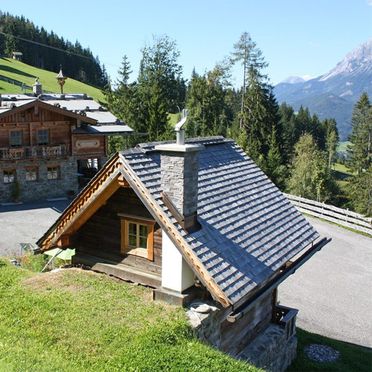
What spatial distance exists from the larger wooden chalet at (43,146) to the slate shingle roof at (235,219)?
19996 mm

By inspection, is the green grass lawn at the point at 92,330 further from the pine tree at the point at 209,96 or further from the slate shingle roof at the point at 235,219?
the pine tree at the point at 209,96

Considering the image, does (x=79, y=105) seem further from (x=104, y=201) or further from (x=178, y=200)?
(x=178, y=200)

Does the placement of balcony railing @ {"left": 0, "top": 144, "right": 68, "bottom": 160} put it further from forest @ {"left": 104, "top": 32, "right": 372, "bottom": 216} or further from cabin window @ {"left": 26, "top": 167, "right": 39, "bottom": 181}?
forest @ {"left": 104, "top": 32, "right": 372, "bottom": 216}

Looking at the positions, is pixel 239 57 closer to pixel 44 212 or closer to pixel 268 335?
pixel 44 212

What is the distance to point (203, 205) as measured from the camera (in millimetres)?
11305

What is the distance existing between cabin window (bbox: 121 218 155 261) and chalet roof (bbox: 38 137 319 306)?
3.70 feet

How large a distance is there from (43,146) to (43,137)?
839 millimetres

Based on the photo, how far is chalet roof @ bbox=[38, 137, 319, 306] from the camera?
9.86 metres

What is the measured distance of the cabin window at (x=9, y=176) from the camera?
103 ft

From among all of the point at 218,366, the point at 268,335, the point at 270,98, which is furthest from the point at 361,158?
the point at 218,366

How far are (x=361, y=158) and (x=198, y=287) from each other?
6521 cm

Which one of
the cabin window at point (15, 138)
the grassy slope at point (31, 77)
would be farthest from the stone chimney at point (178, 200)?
the grassy slope at point (31, 77)

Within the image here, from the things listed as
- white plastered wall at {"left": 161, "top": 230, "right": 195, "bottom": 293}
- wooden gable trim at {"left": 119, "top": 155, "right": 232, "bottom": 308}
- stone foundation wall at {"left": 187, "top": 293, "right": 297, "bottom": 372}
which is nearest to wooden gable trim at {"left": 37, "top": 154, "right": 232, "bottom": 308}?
wooden gable trim at {"left": 119, "top": 155, "right": 232, "bottom": 308}

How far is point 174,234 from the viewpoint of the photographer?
32.6 ft
